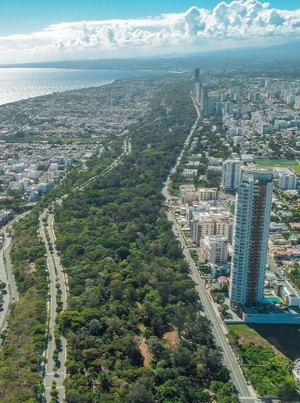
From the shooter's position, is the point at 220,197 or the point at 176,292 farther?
the point at 220,197

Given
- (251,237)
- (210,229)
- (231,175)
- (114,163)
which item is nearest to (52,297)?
(251,237)

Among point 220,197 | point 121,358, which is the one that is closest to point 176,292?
point 121,358

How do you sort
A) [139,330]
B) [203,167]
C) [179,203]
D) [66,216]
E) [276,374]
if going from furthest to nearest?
[203,167], [179,203], [66,216], [139,330], [276,374]

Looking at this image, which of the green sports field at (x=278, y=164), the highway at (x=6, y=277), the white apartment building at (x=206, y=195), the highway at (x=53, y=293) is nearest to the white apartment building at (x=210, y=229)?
the white apartment building at (x=206, y=195)

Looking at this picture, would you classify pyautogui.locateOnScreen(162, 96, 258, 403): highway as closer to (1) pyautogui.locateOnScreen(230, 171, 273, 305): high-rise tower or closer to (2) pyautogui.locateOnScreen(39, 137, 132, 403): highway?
(1) pyautogui.locateOnScreen(230, 171, 273, 305): high-rise tower

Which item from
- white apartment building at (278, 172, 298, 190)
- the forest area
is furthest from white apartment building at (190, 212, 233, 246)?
white apartment building at (278, 172, 298, 190)

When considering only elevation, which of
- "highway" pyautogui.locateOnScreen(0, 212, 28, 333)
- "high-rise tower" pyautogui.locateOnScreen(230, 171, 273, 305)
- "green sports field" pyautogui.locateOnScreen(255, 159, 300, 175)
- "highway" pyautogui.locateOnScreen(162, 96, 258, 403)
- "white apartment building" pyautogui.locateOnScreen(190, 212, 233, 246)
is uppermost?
"high-rise tower" pyautogui.locateOnScreen(230, 171, 273, 305)

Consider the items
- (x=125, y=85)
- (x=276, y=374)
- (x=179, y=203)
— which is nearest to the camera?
(x=276, y=374)

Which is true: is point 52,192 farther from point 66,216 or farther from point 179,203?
point 179,203
